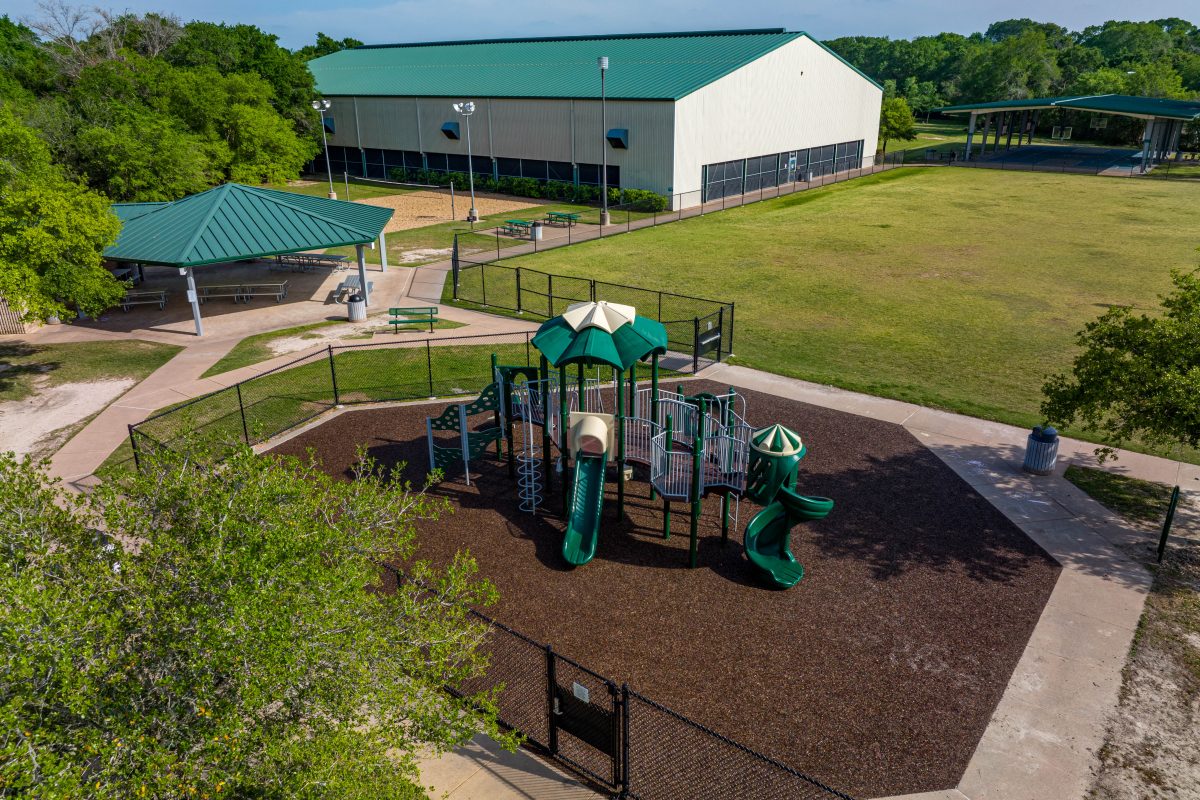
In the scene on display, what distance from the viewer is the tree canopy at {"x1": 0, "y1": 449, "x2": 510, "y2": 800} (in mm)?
6426

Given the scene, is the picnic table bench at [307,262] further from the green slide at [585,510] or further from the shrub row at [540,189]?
the green slide at [585,510]

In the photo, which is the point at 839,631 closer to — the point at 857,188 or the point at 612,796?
the point at 612,796

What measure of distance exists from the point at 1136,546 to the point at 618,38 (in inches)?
2415

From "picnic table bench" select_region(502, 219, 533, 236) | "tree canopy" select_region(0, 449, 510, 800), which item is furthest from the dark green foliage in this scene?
"tree canopy" select_region(0, 449, 510, 800)

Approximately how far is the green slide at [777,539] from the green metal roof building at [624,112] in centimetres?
4096

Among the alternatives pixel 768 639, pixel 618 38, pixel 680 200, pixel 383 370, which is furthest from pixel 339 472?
pixel 618 38

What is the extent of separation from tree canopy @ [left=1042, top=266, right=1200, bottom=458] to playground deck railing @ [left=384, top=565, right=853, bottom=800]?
29.9ft

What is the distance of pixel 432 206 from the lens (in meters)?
55.4

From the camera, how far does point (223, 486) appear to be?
9.16 m

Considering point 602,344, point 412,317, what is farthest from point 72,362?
point 602,344

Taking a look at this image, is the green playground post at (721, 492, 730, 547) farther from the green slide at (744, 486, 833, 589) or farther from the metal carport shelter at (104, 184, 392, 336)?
the metal carport shelter at (104, 184, 392, 336)

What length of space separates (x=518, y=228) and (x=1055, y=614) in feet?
122

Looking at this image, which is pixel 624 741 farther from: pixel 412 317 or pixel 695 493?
pixel 412 317

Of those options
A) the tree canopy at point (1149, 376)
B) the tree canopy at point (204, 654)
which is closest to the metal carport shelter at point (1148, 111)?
the tree canopy at point (1149, 376)
